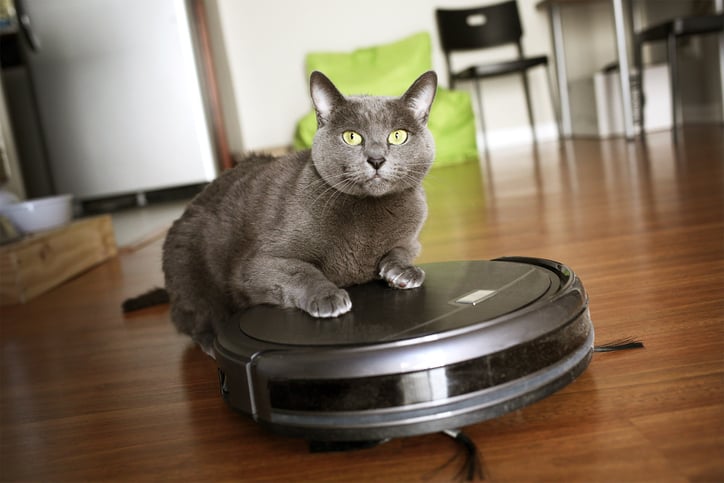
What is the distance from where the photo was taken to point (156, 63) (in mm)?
4035

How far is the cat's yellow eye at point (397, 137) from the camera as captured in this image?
42.3 inches

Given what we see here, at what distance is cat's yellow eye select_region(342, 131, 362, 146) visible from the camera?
1.06m

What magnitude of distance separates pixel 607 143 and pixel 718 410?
4177mm

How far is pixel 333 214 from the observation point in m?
1.09

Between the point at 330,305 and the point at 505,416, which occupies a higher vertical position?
the point at 330,305

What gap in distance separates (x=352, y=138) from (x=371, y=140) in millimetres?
39

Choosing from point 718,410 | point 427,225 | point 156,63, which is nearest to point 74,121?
point 156,63

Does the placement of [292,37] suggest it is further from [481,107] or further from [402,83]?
[481,107]

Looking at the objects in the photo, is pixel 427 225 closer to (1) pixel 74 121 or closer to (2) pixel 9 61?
(1) pixel 74 121

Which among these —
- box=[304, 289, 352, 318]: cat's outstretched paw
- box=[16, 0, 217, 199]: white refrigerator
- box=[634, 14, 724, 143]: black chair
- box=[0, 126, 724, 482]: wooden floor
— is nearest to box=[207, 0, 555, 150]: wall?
box=[16, 0, 217, 199]: white refrigerator

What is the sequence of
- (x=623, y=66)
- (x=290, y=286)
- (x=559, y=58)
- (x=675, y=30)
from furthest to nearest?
(x=559, y=58) → (x=623, y=66) → (x=675, y=30) → (x=290, y=286)

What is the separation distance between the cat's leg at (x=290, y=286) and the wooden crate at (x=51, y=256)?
1.27m

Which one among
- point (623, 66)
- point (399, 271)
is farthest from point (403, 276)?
point (623, 66)

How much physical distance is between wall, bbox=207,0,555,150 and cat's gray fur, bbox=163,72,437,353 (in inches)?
176
